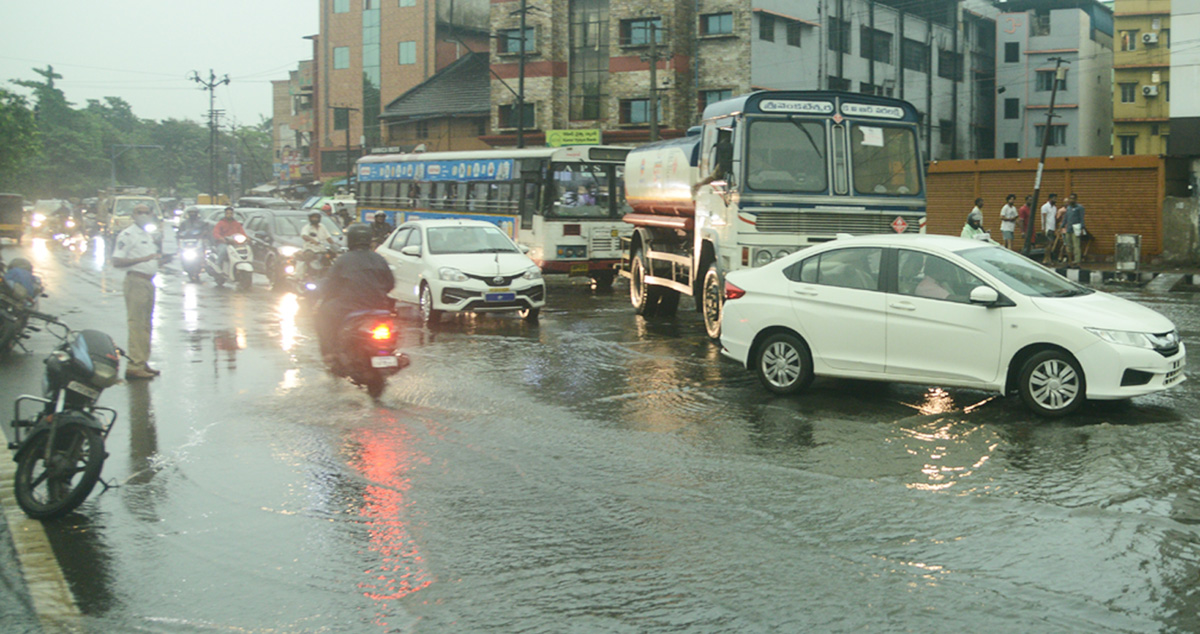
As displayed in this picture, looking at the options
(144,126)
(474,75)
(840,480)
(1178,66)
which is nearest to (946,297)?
(840,480)

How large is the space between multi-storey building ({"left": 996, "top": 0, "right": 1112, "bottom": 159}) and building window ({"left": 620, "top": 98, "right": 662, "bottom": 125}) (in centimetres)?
2773

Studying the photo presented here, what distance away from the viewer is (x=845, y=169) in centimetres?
1363

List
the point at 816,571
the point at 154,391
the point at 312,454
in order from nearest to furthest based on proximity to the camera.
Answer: the point at 816,571, the point at 312,454, the point at 154,391

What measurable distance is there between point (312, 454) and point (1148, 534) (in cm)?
543

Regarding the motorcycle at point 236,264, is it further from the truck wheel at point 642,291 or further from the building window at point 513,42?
the building window at point 513,42

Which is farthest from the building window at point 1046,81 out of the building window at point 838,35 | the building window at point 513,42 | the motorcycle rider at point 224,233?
the motorcycle rider at point 224,233

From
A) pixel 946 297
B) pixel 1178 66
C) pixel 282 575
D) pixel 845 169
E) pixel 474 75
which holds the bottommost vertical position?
pixel 282 575

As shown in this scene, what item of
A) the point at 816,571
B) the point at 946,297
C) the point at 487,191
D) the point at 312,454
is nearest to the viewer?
the point at 816,571

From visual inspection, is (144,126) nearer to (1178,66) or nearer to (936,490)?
(1178,66)

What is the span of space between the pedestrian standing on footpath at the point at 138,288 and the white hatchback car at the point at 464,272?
5140mm

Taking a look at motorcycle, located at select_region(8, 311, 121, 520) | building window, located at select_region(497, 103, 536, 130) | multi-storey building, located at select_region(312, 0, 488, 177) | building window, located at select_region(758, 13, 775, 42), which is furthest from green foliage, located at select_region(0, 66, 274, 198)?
motorcycle, located at select_region(8, 311, 121, 520)

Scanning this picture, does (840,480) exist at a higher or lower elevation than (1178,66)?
lower

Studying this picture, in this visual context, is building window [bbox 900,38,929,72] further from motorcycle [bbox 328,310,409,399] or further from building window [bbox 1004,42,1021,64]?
motorcycle [bbox 328,310,409,399]

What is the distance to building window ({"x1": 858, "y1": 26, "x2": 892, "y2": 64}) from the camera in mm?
56531
